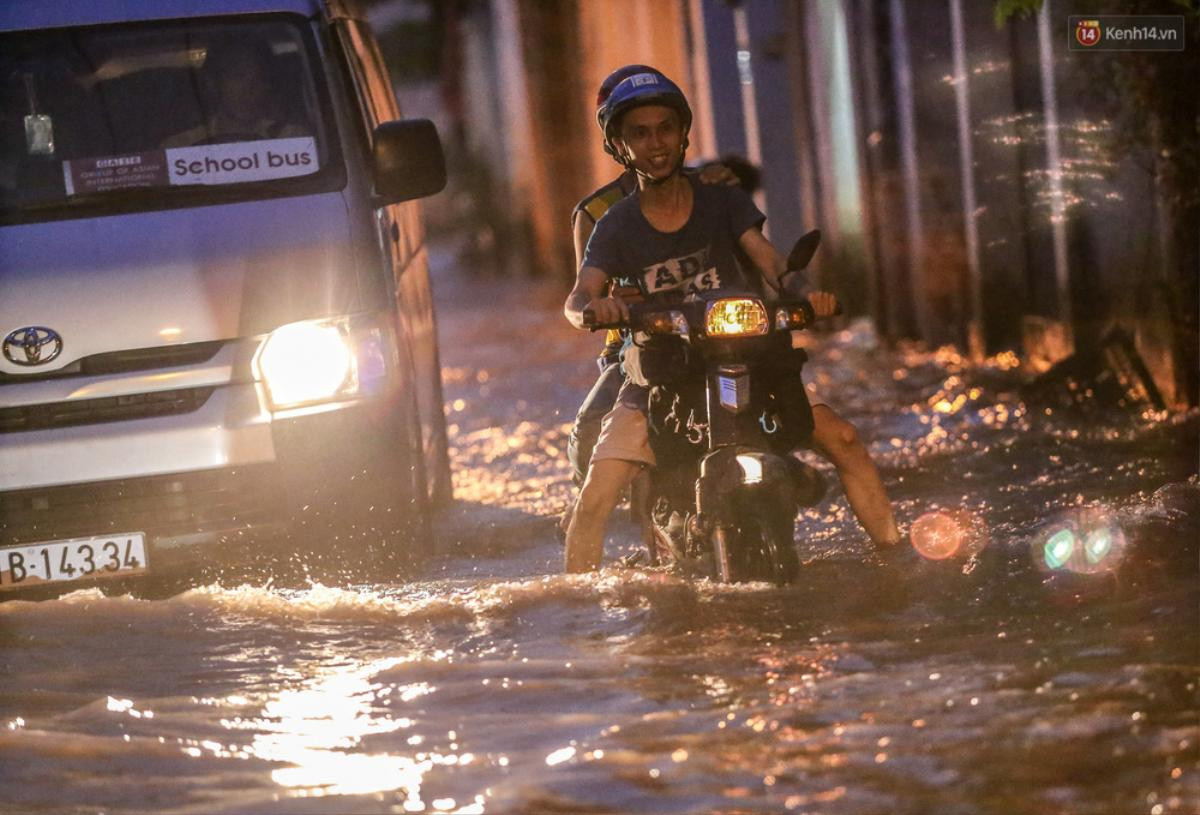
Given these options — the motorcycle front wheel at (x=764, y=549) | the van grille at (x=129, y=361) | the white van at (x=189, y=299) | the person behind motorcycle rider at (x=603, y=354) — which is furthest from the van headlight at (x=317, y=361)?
the motorcycle front wheel at (x=764, y=549)

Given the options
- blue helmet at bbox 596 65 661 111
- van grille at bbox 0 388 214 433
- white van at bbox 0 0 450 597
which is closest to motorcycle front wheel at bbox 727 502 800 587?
blue helmet at bbox 596 65 661 111

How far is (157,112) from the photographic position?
298 inches

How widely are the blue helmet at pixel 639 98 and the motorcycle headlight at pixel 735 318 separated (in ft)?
2.15

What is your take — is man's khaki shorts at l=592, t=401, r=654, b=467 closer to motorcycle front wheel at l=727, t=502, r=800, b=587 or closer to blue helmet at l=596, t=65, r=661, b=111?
motorcycle front wheel at l=727, t=502, r=800, b=587

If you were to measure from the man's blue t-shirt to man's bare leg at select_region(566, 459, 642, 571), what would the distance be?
0.57 meters

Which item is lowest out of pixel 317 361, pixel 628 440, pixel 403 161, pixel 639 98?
pixel 628 440

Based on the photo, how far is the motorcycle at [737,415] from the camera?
240 inches

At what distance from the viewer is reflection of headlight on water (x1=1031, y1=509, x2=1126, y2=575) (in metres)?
6.75

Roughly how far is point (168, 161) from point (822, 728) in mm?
3499

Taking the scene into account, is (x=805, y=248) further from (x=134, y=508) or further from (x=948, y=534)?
(x=134, y=508)

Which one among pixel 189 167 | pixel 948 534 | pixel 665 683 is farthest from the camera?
pixel 948 534

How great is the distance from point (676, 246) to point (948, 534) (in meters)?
1.76

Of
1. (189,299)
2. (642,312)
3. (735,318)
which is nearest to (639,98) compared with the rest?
(642,312)

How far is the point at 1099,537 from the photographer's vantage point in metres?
7.09
